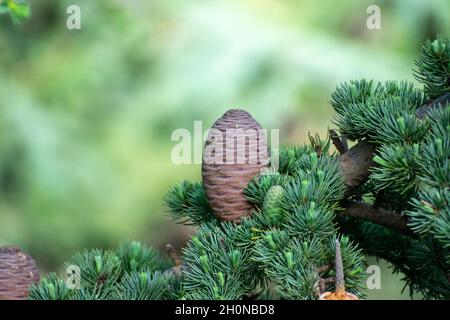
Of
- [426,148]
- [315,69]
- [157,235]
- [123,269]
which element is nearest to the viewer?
[426,148]

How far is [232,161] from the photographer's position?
1.01m

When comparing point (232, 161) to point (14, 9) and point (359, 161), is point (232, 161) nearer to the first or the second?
point (359, 161)

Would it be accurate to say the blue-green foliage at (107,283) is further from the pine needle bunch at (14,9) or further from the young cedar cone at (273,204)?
the pine needle bunch at (14,9)

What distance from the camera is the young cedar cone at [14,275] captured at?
99 cm

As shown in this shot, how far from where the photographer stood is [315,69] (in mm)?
3037

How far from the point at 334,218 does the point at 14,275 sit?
45 cm

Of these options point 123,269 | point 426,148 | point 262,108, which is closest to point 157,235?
point 262,108

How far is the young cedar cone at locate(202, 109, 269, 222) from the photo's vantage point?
3.30 feet

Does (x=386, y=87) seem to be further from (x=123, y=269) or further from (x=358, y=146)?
(x=123, y=269)

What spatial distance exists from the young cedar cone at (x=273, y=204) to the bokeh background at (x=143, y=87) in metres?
1.79

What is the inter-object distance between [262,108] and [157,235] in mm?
764

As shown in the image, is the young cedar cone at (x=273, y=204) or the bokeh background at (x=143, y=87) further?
the bokeh background at (x=143, y=87)

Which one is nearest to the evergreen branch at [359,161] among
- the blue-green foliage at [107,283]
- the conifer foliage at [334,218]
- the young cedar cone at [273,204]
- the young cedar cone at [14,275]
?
the conifer foliage at [334,218]

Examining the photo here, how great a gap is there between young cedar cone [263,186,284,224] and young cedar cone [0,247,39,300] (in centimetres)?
34
